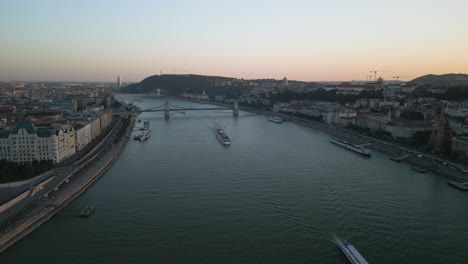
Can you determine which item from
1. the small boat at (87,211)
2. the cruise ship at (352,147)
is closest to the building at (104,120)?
the cruise ship at (352,147)

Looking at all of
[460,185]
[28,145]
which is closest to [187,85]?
[28,145]

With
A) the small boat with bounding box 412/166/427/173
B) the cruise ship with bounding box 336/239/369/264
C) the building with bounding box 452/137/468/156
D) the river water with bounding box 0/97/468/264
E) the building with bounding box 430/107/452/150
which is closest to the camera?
the cruise ship with bounding box 336/239/369/264

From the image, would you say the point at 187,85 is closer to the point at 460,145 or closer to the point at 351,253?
the point at 460,145

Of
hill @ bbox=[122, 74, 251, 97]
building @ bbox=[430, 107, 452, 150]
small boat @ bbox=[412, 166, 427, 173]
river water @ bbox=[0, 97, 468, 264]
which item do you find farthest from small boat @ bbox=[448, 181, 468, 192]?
hill @ bbox=[122, 74, 251, 97]

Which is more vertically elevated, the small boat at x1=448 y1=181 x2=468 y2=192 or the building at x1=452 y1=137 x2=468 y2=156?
the building at x1=452 y1=137 x2=468 y2=156

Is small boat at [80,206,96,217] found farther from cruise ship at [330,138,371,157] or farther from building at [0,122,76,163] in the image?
cruise ship at [330,138,371,157]

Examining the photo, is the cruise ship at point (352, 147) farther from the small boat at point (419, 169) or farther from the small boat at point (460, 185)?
the small boat at point (460, 185)

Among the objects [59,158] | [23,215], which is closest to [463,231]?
[23,215]
